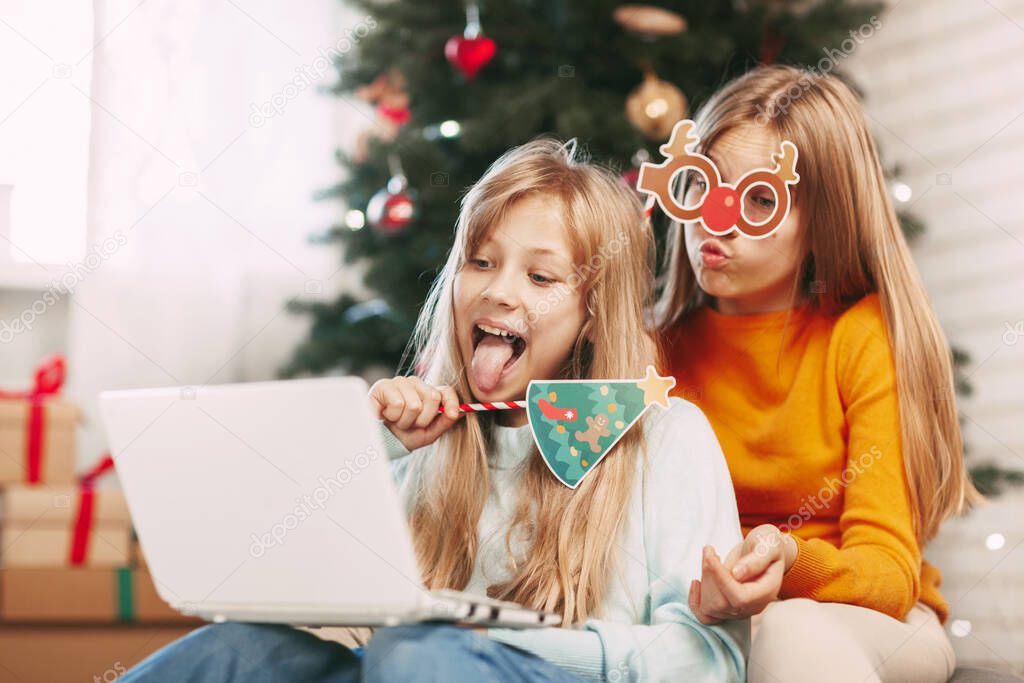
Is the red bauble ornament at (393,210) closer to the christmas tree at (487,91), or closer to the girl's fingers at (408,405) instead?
the christmas tree at (487,91)

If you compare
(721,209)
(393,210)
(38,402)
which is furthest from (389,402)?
(38,402)

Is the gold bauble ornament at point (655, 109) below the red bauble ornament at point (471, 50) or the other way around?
below

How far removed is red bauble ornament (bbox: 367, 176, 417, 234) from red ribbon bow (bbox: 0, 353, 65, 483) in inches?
24.9

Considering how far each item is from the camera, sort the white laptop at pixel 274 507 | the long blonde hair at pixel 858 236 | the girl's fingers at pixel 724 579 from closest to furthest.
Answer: the white laptop at pixel 274 507
the girl's fingers at pixel 724 579
the long blonde hair at pixel 858 236

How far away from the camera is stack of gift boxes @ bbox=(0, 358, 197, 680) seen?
1.77 meters

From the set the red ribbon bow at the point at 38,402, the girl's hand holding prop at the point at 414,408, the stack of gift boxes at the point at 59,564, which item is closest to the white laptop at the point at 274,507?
the girl's hand holding prop at the point at 414,408

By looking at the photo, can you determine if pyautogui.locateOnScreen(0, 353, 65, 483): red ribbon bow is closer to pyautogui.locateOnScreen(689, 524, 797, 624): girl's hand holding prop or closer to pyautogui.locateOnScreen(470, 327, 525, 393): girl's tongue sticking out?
pyautogui.locateOnScreen(470, 327, 525, 393): girl's tongue sticking out

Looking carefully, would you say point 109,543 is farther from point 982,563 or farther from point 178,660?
point 982,563

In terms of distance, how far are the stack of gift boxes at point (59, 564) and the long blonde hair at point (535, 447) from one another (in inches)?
34.2

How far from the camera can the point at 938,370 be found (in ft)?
3.96

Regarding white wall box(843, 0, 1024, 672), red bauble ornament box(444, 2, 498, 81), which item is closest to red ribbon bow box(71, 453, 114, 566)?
red bauble ornament box(444, 2, 498, 81)

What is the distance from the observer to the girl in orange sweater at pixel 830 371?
44.3 inches

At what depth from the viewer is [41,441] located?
185 centimetres

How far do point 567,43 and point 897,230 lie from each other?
94 cm
